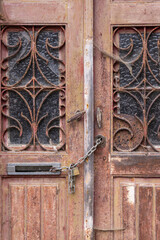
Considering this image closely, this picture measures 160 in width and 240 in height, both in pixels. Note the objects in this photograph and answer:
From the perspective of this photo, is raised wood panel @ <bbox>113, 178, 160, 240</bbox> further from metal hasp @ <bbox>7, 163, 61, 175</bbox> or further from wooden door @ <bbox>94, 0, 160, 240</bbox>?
metal hasp @ <bbox>7, 163, 61, 175</bbox>

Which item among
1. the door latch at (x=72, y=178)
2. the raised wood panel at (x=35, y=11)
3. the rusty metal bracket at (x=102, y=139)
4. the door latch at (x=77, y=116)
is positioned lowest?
the door latch at (x=72, y=178)

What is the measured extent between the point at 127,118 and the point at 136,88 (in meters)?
0.22

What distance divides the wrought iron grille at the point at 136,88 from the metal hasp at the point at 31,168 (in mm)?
462

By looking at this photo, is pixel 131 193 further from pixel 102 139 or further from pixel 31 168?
pixel 31 168

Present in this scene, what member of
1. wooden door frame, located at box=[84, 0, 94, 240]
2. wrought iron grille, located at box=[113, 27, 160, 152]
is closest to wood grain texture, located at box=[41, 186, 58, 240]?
wooden door frame, located at box=[84, 0, 94, 240]

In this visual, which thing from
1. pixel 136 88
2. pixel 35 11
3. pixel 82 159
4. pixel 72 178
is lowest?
pixel 72 178

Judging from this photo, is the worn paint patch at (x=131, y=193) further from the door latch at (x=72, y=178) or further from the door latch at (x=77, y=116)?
the door latch at (x=77, y=116)

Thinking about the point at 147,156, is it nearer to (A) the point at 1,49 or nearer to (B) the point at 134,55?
(B) the point at 134,55

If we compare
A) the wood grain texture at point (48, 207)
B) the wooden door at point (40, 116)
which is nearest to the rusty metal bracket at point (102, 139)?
the wooden door at point (40, 116)

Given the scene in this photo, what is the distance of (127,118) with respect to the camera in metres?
1.72

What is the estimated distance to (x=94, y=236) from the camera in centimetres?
169

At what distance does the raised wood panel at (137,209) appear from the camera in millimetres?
1680

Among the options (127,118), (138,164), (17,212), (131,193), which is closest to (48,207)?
(17,212)

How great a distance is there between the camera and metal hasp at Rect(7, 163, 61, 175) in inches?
66.0
